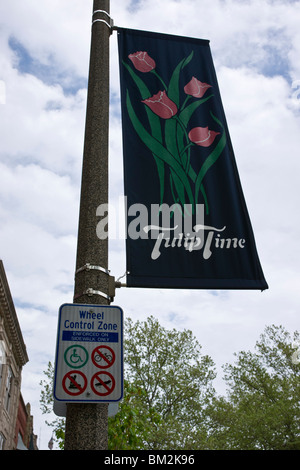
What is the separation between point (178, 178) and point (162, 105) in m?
1.06

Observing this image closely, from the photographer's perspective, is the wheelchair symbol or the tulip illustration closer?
the wheelchair symbol

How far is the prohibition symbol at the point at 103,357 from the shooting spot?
3.24 meters

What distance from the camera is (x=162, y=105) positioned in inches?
214

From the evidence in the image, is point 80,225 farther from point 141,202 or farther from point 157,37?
point 157,37

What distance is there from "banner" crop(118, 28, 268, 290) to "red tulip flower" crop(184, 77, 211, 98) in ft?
0.04

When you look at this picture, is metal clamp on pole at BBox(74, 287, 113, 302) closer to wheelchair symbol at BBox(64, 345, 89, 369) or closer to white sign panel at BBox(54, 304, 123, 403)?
white sign panel at BBox(54, 304, 123, 403)

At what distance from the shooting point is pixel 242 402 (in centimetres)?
3294

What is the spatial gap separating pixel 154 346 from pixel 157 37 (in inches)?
1147

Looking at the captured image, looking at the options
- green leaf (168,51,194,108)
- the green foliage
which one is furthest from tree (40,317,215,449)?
green leaf (168,51,194,108)

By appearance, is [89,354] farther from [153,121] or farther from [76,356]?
[153,121]

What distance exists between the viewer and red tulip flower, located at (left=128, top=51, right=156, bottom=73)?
5.67 meters

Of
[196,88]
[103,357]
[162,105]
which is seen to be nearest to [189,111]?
[162,105]
